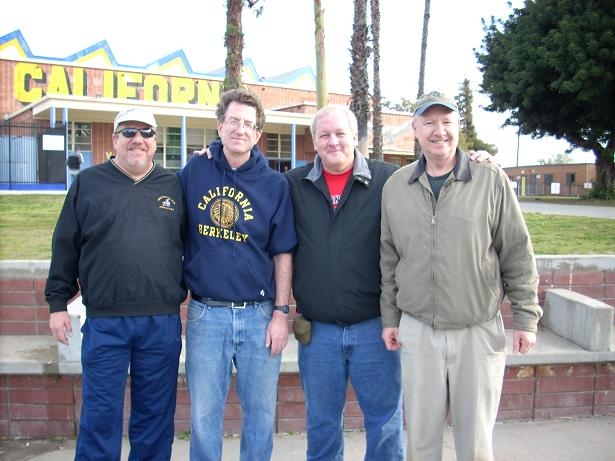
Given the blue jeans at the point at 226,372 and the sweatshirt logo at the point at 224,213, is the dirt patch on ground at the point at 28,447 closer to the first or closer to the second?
the blue jeans at the point at 226,372

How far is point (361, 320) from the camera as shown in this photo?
2961 millimetres

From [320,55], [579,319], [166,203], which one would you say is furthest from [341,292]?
[320,55]

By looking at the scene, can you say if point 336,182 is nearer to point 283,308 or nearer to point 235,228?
point 235,228

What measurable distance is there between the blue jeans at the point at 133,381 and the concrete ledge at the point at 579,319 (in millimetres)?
3031

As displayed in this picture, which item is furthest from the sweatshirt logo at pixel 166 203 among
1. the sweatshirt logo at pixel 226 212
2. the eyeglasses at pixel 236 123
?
the eyeglasses at pixel 236 123

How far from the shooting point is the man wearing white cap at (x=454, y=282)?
2643mm

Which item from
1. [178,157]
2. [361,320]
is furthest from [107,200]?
[178,157]

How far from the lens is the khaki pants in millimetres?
2682

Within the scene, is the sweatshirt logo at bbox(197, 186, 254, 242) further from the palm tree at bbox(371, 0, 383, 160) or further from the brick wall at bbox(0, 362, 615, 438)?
the palm tree at bbox(371, 0, 383, 160)

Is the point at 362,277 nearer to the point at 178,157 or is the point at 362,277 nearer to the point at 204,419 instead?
the point at 204,419

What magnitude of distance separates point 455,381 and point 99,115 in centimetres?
2426

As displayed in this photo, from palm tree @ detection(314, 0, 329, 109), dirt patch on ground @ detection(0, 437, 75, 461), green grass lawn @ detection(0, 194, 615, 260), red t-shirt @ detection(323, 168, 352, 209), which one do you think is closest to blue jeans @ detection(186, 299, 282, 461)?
red t-shirt @ detection(323, 168, 352, 209)

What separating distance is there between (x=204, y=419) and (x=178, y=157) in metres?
24.5

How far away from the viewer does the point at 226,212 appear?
2.91m
